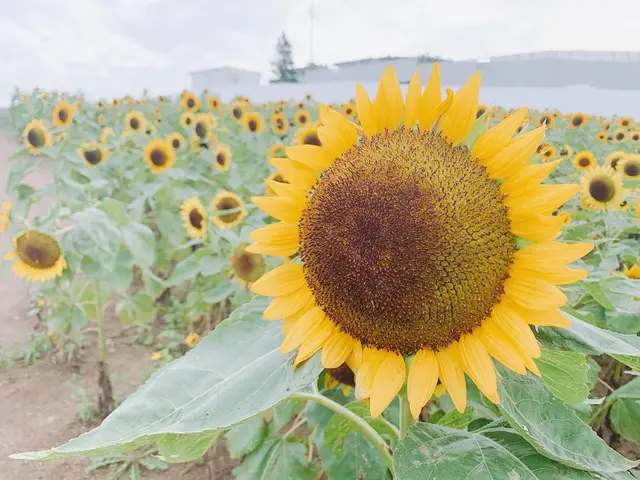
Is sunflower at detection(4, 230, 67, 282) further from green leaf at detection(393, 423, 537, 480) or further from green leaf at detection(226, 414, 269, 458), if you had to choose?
green leaf at detection(393, 423, 537, 480)

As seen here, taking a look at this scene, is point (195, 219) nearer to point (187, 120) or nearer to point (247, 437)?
point (247, 437)

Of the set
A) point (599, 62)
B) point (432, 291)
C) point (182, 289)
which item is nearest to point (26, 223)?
point (182, 289)

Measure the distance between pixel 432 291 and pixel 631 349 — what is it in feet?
0.82

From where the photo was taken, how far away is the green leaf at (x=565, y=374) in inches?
27.0

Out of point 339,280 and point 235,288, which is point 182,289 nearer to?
→ point 235,288

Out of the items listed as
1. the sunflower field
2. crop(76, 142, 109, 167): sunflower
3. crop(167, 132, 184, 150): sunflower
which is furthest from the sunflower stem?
crop(167, 132, 184, 150): sunflower

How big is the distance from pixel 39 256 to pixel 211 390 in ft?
6.02

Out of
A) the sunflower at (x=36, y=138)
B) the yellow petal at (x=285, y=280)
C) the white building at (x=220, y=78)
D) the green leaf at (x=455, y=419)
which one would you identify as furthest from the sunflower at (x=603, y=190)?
the white building at (x=220, y=78)

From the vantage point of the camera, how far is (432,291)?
677 mm

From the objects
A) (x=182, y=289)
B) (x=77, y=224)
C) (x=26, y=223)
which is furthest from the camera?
(x=182, y=289)

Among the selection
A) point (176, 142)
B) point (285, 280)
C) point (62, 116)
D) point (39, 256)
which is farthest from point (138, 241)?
point (62, 116)

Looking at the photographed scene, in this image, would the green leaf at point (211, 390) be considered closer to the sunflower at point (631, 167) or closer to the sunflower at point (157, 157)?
the sunflower at point (631, 167)

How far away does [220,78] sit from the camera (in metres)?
19.7

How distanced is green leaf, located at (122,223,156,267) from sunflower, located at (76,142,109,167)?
1.55 meters
